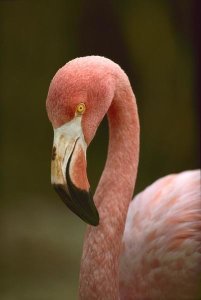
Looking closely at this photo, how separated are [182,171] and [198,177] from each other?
21 cm

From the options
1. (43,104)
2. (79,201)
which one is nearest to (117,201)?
(79,201)

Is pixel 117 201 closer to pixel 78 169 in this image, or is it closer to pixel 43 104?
pixel 78 169

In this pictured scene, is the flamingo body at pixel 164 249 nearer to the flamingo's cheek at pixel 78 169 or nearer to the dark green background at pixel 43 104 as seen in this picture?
the dark green background at pixel 43 104

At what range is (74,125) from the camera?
5.24 ft

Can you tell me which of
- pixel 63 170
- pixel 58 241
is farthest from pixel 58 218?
pixel 63 170

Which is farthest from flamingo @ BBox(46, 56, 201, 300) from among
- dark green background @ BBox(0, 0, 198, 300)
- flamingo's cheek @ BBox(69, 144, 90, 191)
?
dark green background @ BBox(0, 0, 198, 300)

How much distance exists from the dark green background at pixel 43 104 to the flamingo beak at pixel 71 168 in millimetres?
543

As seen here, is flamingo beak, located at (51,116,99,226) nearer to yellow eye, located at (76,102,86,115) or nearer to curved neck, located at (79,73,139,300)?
yellow eye, located at (76,102,86,115)

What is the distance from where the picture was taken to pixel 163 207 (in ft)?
6.79

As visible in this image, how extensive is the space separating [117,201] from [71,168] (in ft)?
0.86

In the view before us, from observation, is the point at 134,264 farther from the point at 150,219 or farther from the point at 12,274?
the point at 12,274

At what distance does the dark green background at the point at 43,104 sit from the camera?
2125 millimetres

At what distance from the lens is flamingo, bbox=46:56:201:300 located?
1.58 meters

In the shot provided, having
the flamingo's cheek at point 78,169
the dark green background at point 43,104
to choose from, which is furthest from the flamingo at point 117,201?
the dark green background at point 43,104
